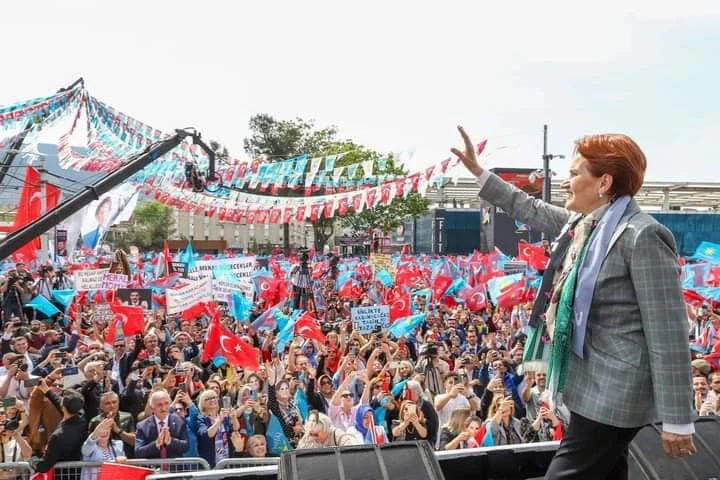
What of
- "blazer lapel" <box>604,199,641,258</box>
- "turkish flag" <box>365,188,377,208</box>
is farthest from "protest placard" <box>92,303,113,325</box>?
"turkish flag" <box>365,188,377,208</box>

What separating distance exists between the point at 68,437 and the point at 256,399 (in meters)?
2.01

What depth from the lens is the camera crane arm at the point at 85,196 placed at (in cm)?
1408

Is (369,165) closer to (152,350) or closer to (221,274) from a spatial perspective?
(221,274)

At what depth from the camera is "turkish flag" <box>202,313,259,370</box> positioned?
791 centimetres

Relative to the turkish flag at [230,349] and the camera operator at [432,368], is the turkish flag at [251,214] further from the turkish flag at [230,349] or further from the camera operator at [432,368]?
the camera operator at [432,368]

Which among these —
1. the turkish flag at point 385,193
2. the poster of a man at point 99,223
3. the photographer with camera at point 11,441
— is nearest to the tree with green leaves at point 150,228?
the turkish flag at point 385,193

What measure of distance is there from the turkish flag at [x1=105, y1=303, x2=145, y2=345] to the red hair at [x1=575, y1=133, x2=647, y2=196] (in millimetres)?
9010

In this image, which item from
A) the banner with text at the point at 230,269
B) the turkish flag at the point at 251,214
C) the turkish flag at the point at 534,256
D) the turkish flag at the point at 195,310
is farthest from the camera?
the turkish flag at the point at 251,214

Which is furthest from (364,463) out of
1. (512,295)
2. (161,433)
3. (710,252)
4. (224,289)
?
(710,252)

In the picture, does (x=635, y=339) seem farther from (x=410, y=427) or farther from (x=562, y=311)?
(x=410, y=427)

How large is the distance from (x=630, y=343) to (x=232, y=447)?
14.8ft

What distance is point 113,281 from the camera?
12789 millimetres

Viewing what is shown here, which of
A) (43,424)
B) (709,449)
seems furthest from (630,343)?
(43,424)

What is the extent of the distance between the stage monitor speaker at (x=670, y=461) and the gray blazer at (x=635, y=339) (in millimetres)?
823
